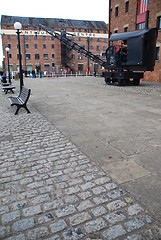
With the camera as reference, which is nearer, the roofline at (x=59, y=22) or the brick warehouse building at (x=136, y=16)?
the brick warehouse building at (x=136, y=16)

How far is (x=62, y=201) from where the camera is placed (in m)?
2.76

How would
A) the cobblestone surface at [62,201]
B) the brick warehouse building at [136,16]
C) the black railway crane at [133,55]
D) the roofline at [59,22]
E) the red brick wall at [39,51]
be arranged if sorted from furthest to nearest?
the roofline at [59,22], the red brick wall at [39,51], the brick warehouse building at [136,16], the black railway crane at [133,55], the cobblestone surface at [62,201]

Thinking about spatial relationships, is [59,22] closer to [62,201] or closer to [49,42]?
[49,42]

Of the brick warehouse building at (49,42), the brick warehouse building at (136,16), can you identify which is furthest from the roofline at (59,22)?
the brick warehouse building at (136,16)

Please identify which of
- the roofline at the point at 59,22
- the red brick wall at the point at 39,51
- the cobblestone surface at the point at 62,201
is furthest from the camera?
the roofline at the point at 59,22

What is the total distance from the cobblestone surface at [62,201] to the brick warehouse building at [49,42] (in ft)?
193

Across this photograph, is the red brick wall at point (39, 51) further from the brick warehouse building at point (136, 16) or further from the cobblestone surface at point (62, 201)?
the cobblestone surface at point (62, 201)

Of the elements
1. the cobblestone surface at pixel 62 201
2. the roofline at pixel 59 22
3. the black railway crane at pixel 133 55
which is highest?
the roofline at pixel 59 22

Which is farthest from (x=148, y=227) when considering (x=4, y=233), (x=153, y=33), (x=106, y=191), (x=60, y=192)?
(x=153, y=33)

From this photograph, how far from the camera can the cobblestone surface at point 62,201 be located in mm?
2256

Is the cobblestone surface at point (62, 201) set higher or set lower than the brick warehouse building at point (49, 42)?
lower

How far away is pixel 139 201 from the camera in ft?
8.95

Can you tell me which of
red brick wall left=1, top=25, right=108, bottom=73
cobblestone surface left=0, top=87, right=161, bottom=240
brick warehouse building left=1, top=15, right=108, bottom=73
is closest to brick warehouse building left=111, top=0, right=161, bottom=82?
cobblestone surface left=0, top=87, right=161, bottom=240

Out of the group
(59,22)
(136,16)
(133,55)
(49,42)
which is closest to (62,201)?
(133,55)
